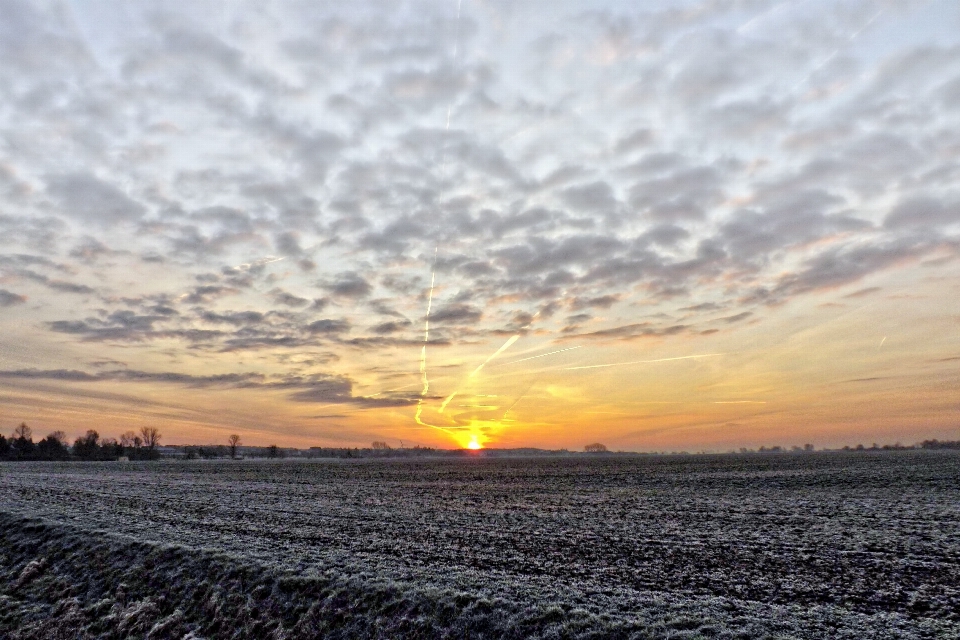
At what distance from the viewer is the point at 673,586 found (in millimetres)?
15938

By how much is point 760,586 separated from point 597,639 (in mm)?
6571

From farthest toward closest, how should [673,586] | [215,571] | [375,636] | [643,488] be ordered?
[643,488]
[215,571]
[673,586]
[375,636]

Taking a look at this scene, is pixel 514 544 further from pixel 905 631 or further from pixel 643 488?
pixel 643 488

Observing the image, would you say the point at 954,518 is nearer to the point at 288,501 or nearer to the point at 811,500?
the point at 811,500

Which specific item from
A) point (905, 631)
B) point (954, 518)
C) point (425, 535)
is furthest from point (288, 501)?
point (954, 518)

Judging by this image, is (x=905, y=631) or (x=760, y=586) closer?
(x=905, y=631)

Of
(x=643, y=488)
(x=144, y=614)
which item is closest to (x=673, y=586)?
(x=144, y=614)

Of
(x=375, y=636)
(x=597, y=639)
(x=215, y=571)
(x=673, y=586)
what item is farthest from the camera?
(x=215, y=571)

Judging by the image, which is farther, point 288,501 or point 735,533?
point 288,501

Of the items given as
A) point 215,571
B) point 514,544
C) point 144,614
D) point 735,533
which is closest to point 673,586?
point 514,544

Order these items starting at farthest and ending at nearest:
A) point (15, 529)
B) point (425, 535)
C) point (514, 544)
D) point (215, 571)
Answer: point (15, 529) → point (425, 535) → point (514, 544) → point (215, 571)

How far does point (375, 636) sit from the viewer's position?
44.7 feet

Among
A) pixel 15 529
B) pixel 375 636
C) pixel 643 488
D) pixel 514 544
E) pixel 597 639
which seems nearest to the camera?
pixel 597 639

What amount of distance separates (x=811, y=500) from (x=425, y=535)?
29843 millimetres
